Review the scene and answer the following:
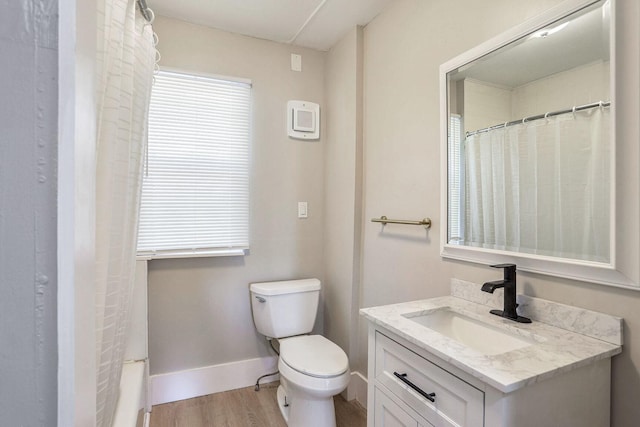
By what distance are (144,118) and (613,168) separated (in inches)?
63.6

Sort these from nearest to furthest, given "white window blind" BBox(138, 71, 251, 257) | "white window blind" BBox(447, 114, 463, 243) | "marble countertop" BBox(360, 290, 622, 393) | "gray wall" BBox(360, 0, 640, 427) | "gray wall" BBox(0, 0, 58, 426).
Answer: "gray wall" BBox(0, 0, 58, 426) → "marble countertop" BBox(360, 290, 622, 393) → "gray wall" BBox(360, 0, 640, 427) → "white window blind" BBox(447, 114, 463, 243) → "white window blind" BBox(138, 71, 251, 257)

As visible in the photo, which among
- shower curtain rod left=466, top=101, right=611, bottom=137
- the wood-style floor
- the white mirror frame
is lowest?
the wood-style floor

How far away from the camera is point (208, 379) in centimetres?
217

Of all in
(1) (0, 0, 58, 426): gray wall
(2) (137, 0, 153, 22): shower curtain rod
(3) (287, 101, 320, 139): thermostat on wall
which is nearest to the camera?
(1) (0, 0, 58, 426): gray wall

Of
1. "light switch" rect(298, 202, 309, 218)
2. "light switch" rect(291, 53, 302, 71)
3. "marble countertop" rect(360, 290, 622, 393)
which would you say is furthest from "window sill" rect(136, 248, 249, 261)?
"light switch" rect(291, 53, 302, 71)

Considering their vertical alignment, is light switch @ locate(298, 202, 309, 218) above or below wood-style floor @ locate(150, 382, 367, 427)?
above

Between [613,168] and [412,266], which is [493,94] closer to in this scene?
[613,168]

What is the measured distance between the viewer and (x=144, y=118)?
1300 mm

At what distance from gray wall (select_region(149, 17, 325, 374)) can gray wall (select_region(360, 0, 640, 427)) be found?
510mm

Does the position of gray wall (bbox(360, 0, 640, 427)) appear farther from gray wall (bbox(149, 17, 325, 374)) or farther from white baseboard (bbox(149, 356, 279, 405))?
white baseboard (bbox(149, 356, 279, 405))

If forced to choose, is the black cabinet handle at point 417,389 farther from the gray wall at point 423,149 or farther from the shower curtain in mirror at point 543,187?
the shower curtain in mirror at point 543,187

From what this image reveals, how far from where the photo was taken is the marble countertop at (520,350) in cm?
80

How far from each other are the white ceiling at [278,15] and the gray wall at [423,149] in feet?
0.57

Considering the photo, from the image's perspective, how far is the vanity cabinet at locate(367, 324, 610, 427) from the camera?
810mm
